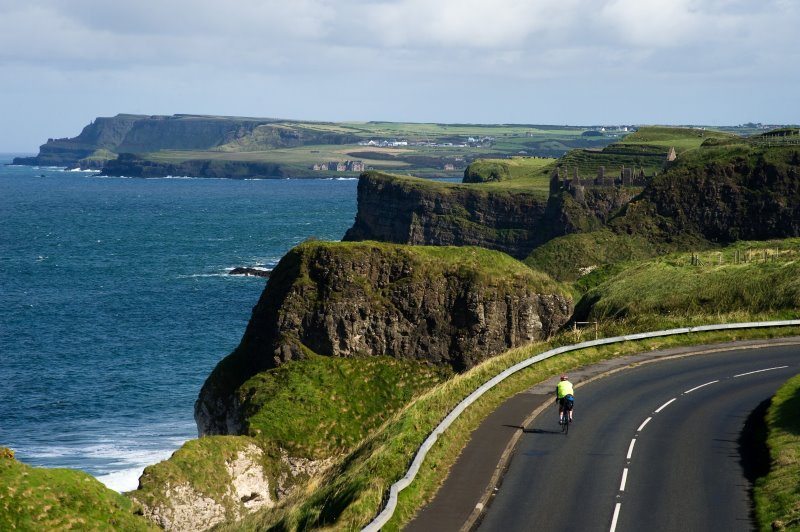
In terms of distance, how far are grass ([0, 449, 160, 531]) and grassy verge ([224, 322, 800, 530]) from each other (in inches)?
193

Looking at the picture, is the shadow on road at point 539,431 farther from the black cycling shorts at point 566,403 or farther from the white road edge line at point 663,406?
the white road edge line at point 663,406

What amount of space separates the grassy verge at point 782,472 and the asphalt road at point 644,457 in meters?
0.61

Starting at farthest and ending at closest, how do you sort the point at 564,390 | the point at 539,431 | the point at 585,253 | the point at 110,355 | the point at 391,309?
the point at 585,253
the point at 110,355
the point at 391,309
the point at 539,431
the point at 564,390

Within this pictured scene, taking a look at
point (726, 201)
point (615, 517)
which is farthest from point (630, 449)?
point (726, 201)

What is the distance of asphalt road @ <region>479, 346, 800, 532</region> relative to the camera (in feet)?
102

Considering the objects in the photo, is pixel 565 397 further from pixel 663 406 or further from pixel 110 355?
pixel 110 355

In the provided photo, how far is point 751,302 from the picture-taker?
63.8m

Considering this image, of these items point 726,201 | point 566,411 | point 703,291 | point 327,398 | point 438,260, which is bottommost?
point 327,398

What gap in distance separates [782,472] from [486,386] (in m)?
14.1

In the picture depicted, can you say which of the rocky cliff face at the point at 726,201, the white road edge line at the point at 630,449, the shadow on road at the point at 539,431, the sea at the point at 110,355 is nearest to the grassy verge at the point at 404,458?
the shadow on road at the point at 539,431

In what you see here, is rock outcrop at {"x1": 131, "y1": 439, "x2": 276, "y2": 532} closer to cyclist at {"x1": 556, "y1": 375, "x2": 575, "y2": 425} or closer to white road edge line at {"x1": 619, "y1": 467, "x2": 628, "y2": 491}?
cyclist at {"x1": 556, "y1": 375, "x2": 575, "y2": 425}

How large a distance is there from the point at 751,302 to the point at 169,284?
121129 mm

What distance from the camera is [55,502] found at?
37.4m

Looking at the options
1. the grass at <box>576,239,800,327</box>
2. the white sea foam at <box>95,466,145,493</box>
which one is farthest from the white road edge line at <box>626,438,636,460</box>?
the white sea foam at <box>95,466,145,493</box>
